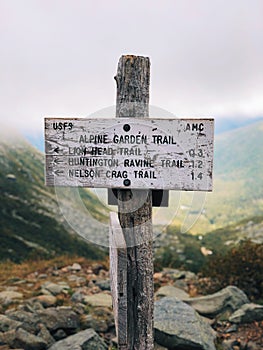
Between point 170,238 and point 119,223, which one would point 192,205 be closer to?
point 119,223

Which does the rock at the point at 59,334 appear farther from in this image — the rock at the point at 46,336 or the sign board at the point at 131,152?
the sign board at the point at 131,152

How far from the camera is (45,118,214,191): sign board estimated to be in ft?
11.9

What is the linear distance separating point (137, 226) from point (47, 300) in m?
5.08

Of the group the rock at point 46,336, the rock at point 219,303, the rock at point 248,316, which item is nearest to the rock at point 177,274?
the rock at point 219,303

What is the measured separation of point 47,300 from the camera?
27.3 ft

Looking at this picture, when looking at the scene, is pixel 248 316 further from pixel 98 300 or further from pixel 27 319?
pixel 27 319

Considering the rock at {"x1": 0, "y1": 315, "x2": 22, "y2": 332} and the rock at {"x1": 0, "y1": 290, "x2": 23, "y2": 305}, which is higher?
the rock at {"x1": 0, "y1": 315, "x2": 22, "y2": 332}

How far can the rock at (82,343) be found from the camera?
19.9 ft

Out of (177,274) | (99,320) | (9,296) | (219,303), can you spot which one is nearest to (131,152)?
(99,320)

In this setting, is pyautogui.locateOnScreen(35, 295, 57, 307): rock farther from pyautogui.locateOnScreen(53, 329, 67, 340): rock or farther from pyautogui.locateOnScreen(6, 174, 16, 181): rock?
pyautogui.locateOnScreen(6, 174, 16, 181): rock

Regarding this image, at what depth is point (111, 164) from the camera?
3721mm

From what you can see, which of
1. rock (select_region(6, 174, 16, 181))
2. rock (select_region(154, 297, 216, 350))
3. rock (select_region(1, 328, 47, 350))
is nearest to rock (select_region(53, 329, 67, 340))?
rock (select_region(1, 328, 47, 350))

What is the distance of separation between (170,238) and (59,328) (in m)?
14.3

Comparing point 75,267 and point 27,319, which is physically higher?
point 27,319
